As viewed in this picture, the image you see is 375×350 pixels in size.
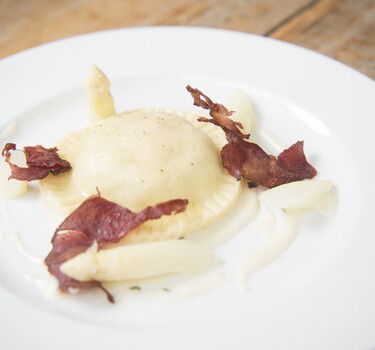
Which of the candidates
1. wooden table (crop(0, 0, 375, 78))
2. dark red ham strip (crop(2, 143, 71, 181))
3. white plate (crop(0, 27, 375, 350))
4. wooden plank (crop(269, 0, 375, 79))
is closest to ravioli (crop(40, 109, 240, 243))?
dark red ham strip (crop(2, 143, 71, 181))

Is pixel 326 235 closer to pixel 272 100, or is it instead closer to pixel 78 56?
pixel 272 100

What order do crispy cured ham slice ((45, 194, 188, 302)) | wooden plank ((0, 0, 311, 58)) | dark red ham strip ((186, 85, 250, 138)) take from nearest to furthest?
1. crispy cured ham slice ((45, 194, 188, 302))
2. dark red ham strip ((186, 85, 250, 138))
3. wooden plank ((0, 0, 311, 58))

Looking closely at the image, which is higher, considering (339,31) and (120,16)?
(339,31)

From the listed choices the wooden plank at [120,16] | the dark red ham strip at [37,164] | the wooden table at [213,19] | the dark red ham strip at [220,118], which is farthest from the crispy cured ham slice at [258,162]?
the wooden plank at [120,16]

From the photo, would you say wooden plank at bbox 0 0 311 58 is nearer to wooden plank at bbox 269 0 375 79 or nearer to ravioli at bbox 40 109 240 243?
wooden plank at bbox 269 0 375 79

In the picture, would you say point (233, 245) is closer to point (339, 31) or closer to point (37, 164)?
point (37, 164)

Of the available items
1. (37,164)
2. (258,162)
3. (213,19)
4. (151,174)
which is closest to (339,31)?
(213,19)
